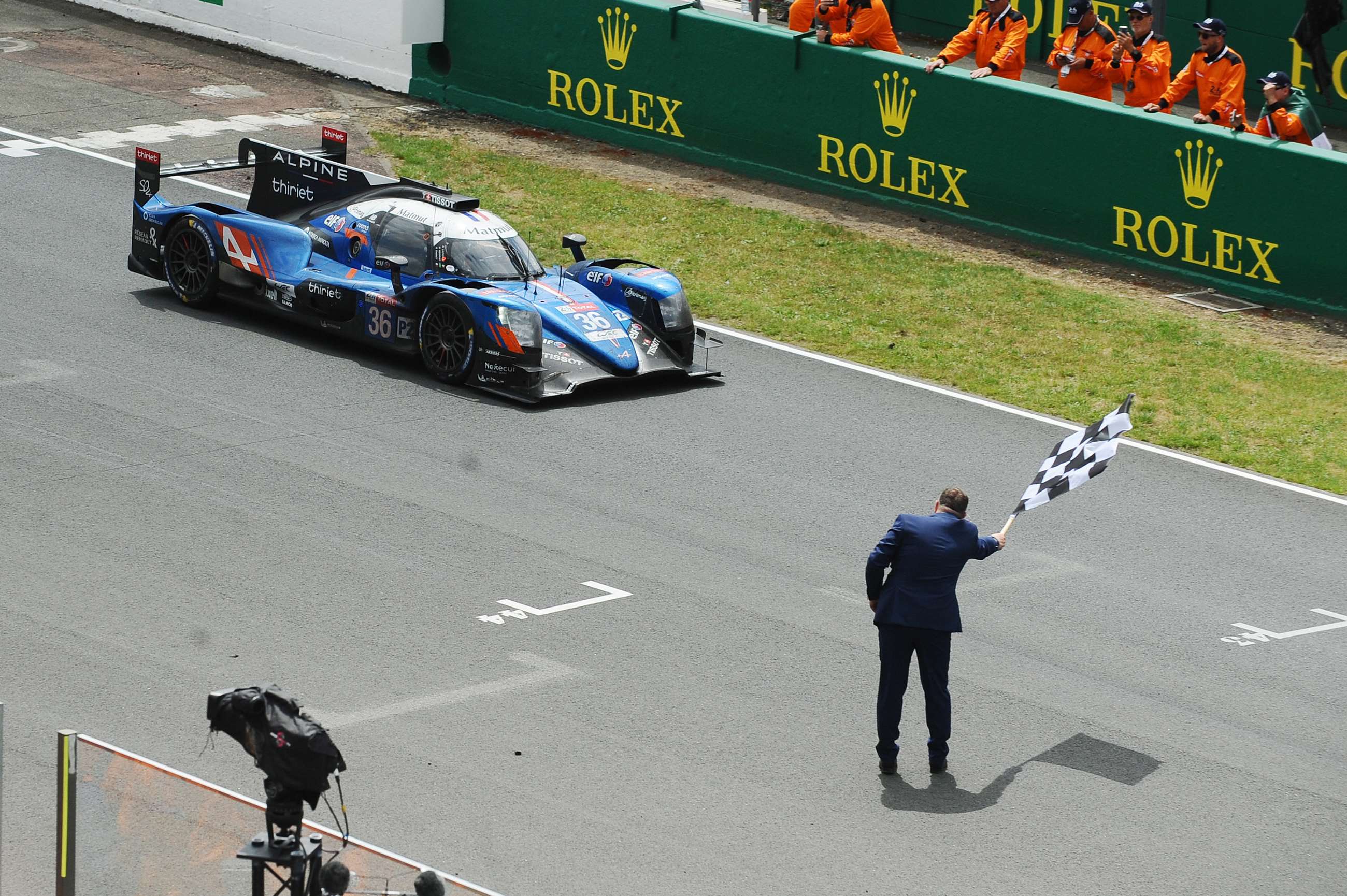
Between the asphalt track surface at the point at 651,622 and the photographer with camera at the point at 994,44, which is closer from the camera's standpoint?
the asphalt track surface at the point at 651,622

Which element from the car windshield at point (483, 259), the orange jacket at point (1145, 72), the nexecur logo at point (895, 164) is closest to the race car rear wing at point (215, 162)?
the car windshield at point (483, 259)

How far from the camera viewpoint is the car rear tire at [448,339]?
14875 mm

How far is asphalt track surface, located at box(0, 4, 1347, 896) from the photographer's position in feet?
29.0

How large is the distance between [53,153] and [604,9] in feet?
22.0

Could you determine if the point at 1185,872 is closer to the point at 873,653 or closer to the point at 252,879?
the point at 873,653

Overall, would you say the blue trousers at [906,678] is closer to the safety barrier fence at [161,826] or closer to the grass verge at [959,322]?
the safety barrier fence at [161,826]

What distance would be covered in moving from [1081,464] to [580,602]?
3.03m

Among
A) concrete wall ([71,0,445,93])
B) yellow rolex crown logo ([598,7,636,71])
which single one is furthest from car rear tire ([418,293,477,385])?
concrete wall ([71,0,445,93])

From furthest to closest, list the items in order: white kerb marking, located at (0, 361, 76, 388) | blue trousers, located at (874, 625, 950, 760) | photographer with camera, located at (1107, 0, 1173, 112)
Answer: photographer with camera, located at (1107, 0, 1173, 112), white kerb marking, located at (0, 361, 76, 388), blue trousers, located at (874, 625, 950, 760)

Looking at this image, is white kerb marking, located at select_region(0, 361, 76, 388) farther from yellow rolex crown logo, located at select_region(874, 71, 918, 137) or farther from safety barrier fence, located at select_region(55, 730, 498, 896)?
yellow rolex crown logo, located at select_region(874, 71, 918, 137)

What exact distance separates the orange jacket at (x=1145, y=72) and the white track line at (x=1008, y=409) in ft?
18.7

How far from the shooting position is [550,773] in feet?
30.2

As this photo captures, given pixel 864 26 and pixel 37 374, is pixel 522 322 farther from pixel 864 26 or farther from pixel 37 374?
pixel 864 26

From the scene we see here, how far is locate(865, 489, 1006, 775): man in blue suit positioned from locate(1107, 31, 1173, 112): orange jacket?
477 inches
